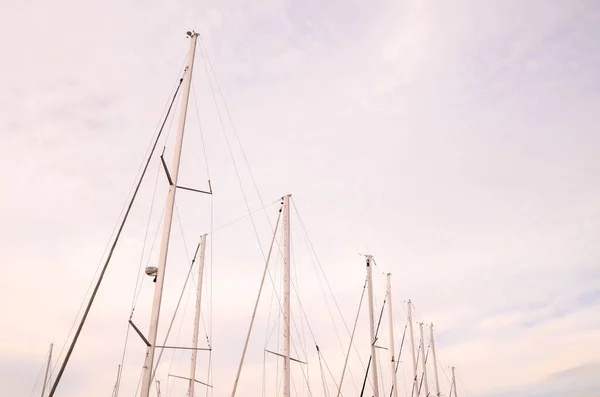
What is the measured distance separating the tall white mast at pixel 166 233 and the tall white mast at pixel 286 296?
1189cm

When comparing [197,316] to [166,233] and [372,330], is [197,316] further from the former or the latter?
[166,233]

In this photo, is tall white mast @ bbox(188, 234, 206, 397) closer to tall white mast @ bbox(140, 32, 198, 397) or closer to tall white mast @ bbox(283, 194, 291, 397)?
tall white mast @ bbox(283, 194, 291, 397)

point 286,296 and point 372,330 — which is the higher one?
point 372,330

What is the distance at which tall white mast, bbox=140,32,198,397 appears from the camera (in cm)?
1528

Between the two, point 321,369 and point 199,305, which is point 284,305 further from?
point 199,305

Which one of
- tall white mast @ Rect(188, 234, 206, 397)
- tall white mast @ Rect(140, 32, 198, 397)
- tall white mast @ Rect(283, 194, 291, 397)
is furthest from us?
tall white mast @ Rect(188, 234, 206, 397)

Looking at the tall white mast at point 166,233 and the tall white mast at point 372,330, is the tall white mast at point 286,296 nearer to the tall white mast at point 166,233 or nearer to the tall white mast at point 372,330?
the tall white mast at point 372,330

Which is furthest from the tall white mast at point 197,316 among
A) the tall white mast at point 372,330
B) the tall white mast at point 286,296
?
the tall white mast at point 372,330

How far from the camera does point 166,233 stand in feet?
55.4

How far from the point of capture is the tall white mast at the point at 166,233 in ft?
50.1

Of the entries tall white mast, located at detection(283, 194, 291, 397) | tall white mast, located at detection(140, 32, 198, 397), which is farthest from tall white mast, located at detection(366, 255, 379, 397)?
tall white mast, located at detection(140, 32, 198, 397)

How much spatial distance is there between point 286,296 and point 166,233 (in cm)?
1304

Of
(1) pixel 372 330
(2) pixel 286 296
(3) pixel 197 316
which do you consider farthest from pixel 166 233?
(1) pixel 372 330

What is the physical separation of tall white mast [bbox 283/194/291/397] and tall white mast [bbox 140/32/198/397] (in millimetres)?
11895
